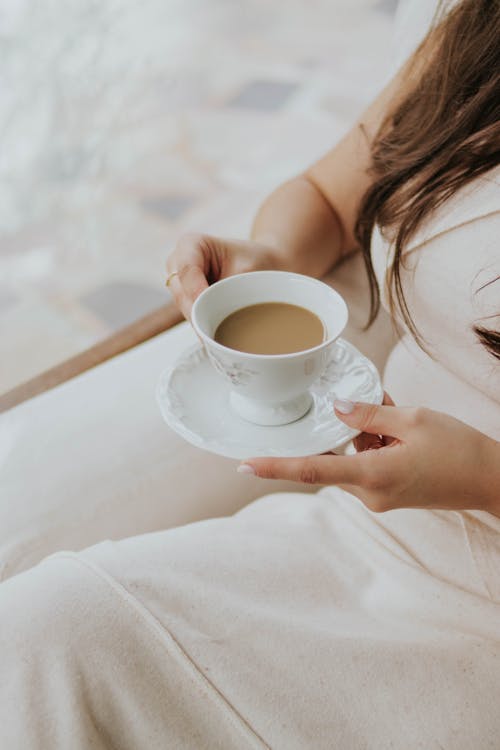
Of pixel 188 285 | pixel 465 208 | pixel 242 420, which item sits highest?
pixel 465 208

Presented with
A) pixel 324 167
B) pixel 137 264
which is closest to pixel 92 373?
pixel 324 167

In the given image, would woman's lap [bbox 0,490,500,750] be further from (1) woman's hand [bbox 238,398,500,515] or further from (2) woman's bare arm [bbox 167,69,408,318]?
(2) woman's bare arm [bbox 167,69,408,318]

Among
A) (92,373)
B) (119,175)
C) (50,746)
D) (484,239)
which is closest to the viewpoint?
(50,746)

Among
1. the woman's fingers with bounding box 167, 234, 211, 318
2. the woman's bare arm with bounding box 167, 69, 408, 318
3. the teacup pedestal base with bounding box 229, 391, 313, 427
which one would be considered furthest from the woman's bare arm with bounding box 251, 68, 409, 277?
the teacup pedestal base with bounding box 229, 391, 313, 427

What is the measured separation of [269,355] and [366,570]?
0.28m

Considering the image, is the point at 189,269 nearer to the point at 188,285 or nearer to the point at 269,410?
the point at 188,285

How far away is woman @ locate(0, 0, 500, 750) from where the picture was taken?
2.06 feet

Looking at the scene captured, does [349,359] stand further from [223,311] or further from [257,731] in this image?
[257,731]

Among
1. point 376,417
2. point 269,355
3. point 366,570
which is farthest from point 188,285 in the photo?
point 366,570

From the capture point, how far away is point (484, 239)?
73 centimetres

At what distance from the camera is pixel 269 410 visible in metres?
0.75

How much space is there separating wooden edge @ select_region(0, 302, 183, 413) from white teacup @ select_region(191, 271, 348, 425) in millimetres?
249

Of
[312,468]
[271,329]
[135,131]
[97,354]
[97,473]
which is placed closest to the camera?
[312,468]

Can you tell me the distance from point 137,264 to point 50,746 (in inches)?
69.0
